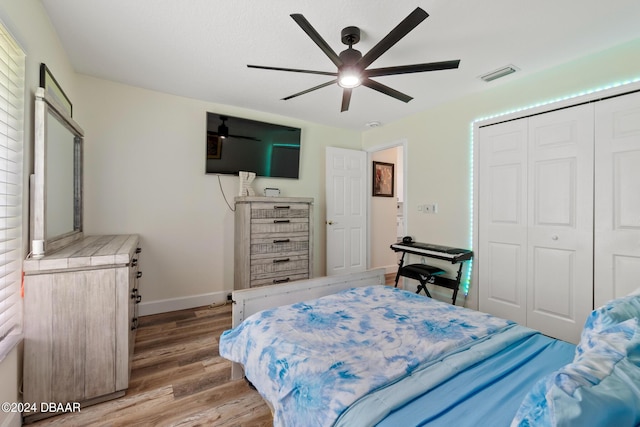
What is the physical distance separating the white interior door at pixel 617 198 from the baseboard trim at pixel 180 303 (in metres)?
3.74

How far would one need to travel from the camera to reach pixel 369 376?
3.34 feet

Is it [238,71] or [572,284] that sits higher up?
[238,71]

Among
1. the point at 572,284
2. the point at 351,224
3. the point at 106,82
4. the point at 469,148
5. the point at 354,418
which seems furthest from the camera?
the point at 351,224

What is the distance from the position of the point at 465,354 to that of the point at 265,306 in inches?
48.7

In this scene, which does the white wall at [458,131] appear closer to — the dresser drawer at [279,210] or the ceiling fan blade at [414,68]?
the ceiling fan blade at [414,68]

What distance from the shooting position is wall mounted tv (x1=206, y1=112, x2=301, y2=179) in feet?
11.0

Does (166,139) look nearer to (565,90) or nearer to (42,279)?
(42,279)

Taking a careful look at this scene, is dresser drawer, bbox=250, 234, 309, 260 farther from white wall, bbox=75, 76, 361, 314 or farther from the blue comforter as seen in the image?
the blue comforter

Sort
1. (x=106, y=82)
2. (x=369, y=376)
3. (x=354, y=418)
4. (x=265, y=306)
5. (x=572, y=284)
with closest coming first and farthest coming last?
1. (x=354, y=418)
2. (x=369, y=376)
3. (x=265, y=306)
4. (x=572, y=284)
5. (x=106, y=82)

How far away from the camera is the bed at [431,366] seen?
2.05 feet

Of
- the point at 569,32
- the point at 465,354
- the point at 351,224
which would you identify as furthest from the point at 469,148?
the point at 465,354

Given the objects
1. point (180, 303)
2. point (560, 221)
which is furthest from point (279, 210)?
point (560, 221)

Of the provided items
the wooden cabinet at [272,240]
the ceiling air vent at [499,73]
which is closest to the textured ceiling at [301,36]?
the ceiling air vent at [499,73]

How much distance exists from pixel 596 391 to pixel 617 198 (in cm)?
237
